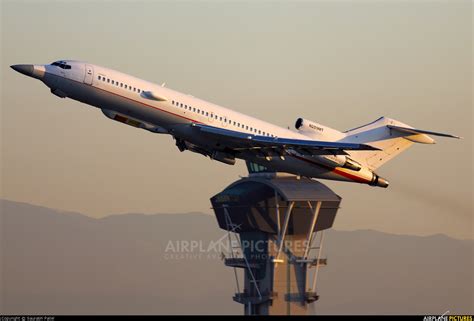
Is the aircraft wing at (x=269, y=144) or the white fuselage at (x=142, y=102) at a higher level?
the white fuselage at (x=142, y=102)

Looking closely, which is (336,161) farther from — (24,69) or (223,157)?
(24,69)

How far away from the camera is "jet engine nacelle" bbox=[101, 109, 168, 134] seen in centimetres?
6719

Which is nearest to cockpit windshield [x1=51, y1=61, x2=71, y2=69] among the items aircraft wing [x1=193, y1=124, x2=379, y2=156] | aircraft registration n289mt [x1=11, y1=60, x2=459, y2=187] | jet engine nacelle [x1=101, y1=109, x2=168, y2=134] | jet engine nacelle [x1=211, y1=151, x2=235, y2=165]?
aircraft registration n289mt [x1=11, y1=60, x2=459, y2=187]

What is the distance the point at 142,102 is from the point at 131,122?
2.13 m

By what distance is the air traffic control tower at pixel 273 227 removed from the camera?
12962cm

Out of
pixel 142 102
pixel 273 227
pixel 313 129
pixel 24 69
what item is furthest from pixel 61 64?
pixel 273 227

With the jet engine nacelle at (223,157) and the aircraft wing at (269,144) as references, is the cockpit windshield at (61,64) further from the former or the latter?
the jet engine nacelle at (223,157)

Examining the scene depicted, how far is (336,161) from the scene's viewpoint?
75.3 m

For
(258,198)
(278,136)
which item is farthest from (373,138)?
(258,198)

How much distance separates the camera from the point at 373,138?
7931cm

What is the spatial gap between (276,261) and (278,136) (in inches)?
2341

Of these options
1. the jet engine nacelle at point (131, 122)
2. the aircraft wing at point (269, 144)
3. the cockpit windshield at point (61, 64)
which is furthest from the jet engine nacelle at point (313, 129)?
the cockpit windshield at point (61, 64)

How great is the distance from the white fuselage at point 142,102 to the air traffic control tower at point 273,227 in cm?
5858

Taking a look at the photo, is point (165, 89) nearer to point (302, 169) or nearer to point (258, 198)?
point (302, 169)
